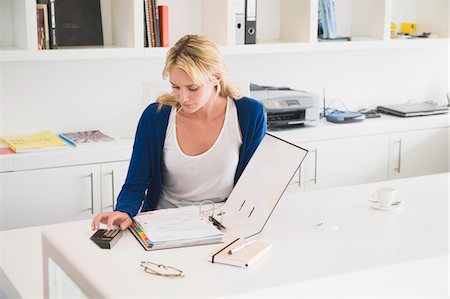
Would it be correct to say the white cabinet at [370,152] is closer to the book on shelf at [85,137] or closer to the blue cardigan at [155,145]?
the book on shelf at [85,137]

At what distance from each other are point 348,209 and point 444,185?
53 centimetres

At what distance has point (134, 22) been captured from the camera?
12.0ft

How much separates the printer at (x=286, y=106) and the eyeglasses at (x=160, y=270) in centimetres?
225

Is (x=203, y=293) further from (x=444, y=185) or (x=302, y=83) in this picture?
(x=302, y=83)

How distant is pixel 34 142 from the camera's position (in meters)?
3.60

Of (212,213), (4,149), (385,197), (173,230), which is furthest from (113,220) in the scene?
(4,149)

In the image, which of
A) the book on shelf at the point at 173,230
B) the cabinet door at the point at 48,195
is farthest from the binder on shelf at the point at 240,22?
the book on shelf at the point at 173,230

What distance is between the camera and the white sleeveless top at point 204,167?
8.30 ft

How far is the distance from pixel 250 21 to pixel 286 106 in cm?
52

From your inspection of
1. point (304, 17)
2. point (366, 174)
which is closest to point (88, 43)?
point (304, 17)

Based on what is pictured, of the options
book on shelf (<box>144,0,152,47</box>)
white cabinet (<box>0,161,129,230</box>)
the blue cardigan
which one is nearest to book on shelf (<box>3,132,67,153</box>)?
white cabinet (<box>0,161,129,230</box>)

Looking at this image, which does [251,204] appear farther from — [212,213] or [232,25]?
[232,25]

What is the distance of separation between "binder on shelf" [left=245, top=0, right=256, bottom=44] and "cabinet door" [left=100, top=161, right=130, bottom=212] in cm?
102

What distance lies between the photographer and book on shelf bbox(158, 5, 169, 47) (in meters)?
3.75
